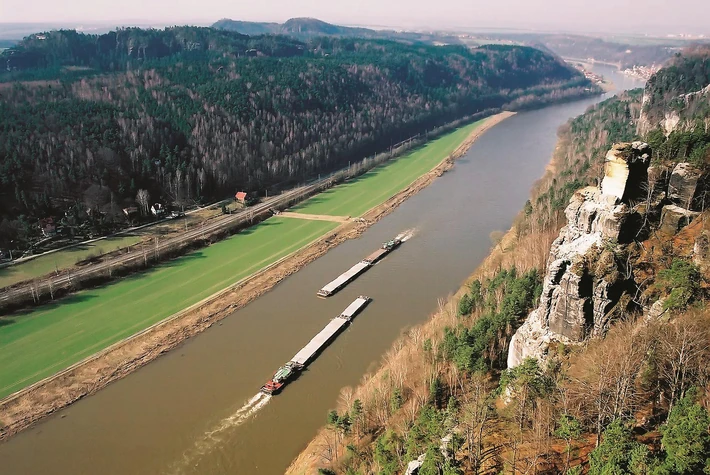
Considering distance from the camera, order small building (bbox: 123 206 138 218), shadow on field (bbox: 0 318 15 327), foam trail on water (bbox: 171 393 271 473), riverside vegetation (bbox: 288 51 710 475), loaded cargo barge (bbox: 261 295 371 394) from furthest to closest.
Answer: small building (bbox: 123 206 138 218) < shadow on field (bbox: 0 318 15 327) < loaded cargo barge (bbox: 261 295 371 394) < foam trail on water (bbox: 171 393 271 473) < riverside vegetation (bbox: 288 51 710 475)

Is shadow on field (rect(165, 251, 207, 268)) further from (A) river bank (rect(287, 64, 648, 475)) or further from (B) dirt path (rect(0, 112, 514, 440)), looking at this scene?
(A) river bank (rect(287, 64, 648, 475))

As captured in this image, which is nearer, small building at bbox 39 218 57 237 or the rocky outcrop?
the rocky outcrop

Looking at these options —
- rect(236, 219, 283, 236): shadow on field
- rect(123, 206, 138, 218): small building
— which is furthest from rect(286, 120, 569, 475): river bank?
rect(123, 206, 138, 218): small building

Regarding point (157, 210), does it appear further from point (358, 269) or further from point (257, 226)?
point (358, 269)

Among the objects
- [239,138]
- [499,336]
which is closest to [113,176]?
Answer: [239,138]

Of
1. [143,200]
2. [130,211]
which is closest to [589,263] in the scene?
[130,211]

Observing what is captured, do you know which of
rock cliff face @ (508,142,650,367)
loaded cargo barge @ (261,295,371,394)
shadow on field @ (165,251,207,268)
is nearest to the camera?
rock cliff face @ (508,142,650,367)
